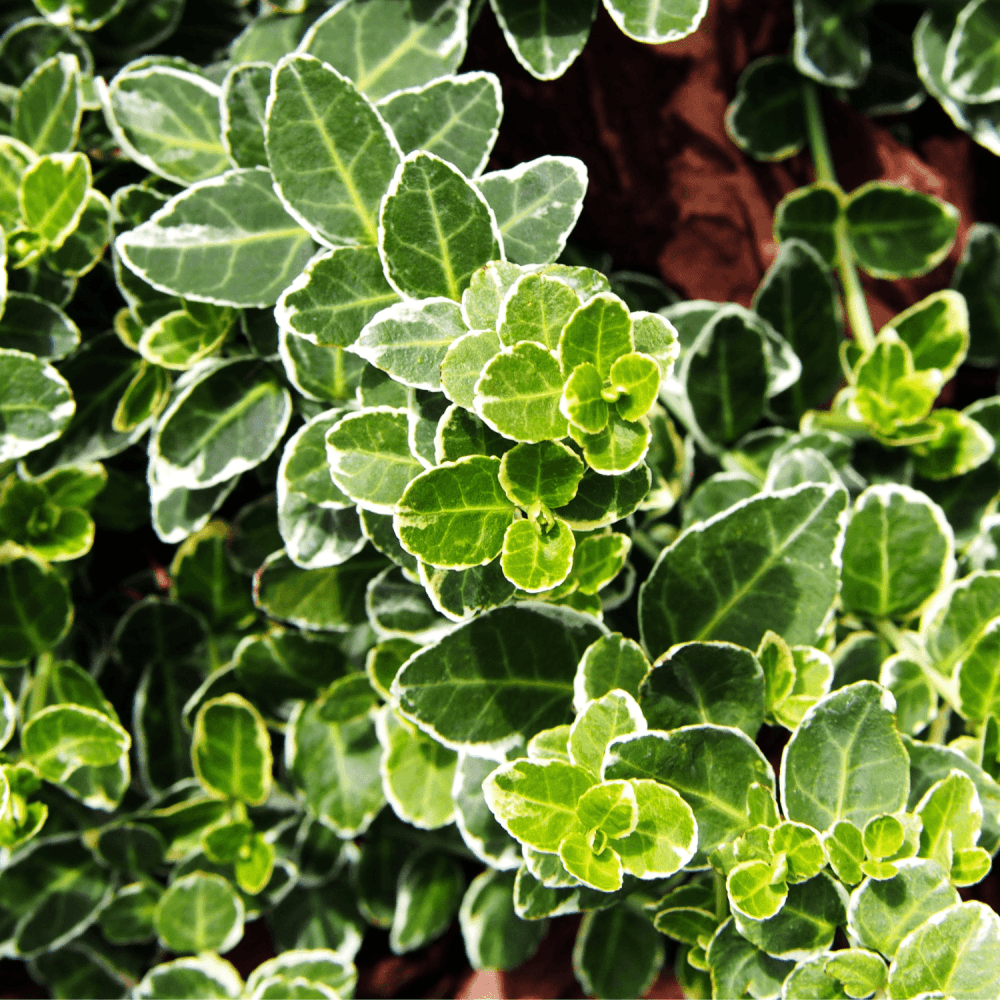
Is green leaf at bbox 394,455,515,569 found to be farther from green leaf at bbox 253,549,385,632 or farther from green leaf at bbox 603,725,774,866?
green leaf at bbox 253,549,385,632

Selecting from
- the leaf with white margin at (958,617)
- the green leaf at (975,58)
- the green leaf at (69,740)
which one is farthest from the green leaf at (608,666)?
the green leaf at (975,58)

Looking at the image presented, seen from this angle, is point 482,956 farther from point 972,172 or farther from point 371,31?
point 972,172

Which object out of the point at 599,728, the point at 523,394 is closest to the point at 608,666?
the point at 599,728

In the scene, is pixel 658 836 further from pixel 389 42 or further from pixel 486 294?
pixel 389 42

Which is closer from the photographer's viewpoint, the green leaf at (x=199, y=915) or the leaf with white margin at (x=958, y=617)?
the leaf with white margin at (x=958, y=617)

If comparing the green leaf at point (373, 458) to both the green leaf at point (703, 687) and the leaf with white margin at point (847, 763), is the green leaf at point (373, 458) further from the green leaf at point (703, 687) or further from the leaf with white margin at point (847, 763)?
the leaf with white margin at point (847, 763)
